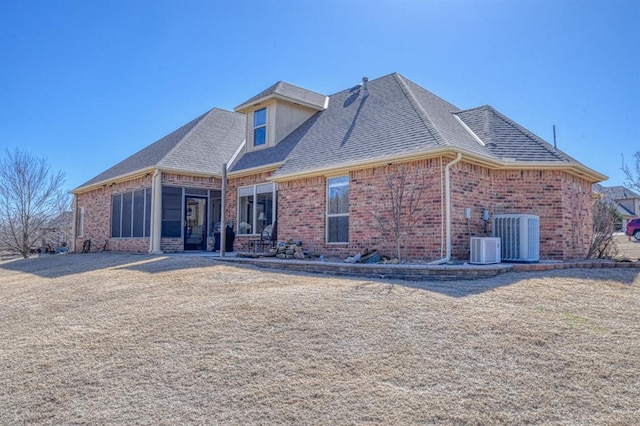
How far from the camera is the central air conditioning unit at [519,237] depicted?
9.23m

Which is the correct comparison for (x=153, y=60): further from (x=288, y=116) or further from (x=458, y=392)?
(x=458, y=392)

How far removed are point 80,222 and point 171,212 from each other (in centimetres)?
872

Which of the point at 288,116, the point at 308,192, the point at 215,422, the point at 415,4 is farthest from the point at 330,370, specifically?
the point at 288,116

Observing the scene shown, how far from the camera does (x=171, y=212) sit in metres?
14.7

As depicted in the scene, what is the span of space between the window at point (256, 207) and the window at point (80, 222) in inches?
391

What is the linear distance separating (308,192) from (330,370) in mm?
8255

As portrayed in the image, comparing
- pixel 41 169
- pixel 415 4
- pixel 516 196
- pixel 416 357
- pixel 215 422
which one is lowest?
pixel 215 422

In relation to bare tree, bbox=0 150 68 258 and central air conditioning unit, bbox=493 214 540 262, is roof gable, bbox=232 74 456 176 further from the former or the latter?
bare tree, bbox=0 150 68 258

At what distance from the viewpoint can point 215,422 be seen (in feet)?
10.7

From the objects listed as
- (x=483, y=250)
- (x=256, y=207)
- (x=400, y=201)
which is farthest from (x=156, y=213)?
(x=483, y=250)

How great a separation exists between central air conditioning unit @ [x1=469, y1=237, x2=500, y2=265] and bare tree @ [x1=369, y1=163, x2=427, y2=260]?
1.33 m

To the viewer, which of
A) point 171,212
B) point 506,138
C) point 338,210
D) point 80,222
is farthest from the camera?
point 80,222

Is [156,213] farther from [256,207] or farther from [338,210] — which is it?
[338,210]

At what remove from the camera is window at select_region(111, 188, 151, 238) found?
49.0ft
